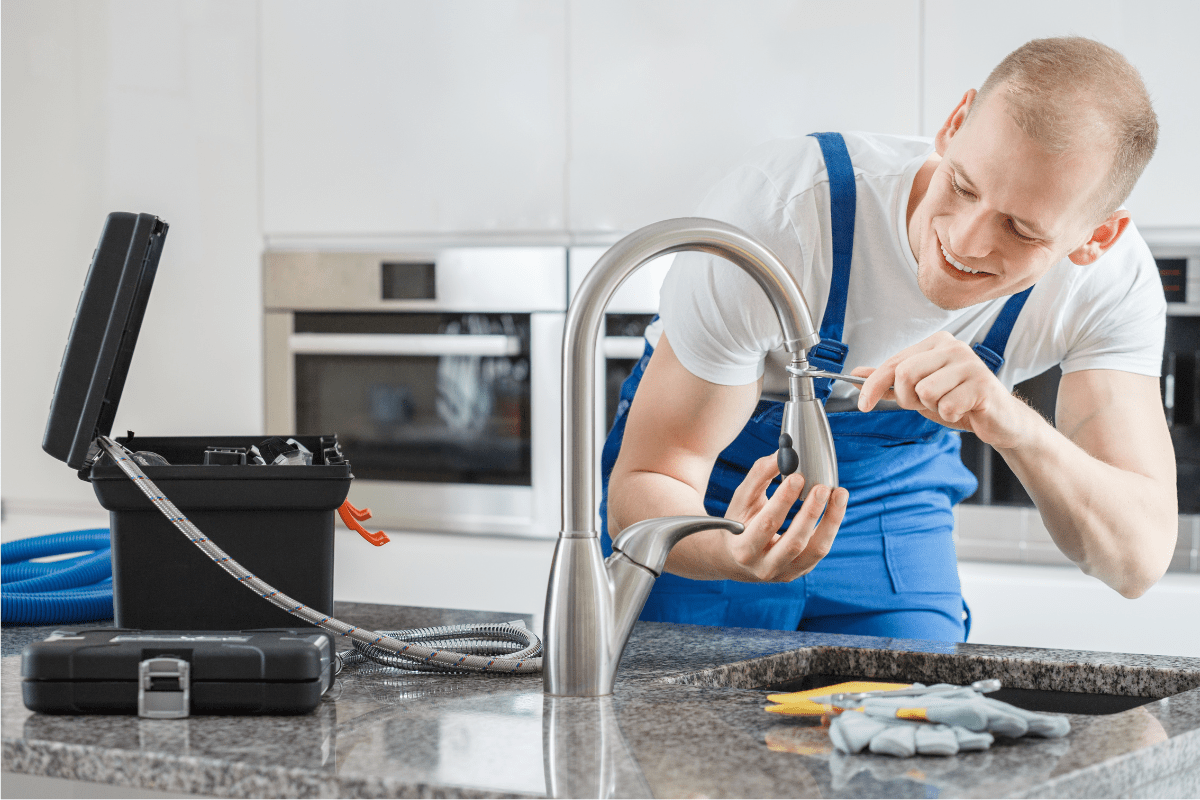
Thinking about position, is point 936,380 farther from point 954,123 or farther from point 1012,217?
point 954,123

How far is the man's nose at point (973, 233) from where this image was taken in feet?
3.64

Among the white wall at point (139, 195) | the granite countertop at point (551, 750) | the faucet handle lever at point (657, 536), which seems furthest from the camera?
the white wall at point (139, 195)

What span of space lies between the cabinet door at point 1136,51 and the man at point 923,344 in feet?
2.35

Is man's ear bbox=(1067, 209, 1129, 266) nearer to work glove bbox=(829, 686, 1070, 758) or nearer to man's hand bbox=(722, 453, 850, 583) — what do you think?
man's hand bbox=(722, 453, 850, 583)

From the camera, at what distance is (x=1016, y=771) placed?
27.2 inches

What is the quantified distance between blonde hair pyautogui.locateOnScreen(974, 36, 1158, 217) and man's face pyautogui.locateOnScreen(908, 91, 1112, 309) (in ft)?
0.04

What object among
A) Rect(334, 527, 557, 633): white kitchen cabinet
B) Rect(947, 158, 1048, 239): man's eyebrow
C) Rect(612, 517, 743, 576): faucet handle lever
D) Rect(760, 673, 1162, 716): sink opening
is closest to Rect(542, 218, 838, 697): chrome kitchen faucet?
Rect(612, 517, 743, 576): faucet handle lever

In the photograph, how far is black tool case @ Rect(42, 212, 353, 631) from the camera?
94 centimetres

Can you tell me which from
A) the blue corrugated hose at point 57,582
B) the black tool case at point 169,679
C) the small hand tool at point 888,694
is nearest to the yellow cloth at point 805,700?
the small hand tool at point 888,694

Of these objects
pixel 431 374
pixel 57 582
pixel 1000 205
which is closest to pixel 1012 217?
pixel 1000 205

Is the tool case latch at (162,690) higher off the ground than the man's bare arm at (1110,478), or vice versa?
the man's bare arm at (1110,478)

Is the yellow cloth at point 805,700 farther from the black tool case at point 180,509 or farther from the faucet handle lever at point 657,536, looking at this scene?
the black tool case at point 180,509

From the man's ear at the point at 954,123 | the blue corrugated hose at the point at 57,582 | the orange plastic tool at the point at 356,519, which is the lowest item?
the blue corrugated hose at the point at 57,582

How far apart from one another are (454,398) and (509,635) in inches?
56.7
